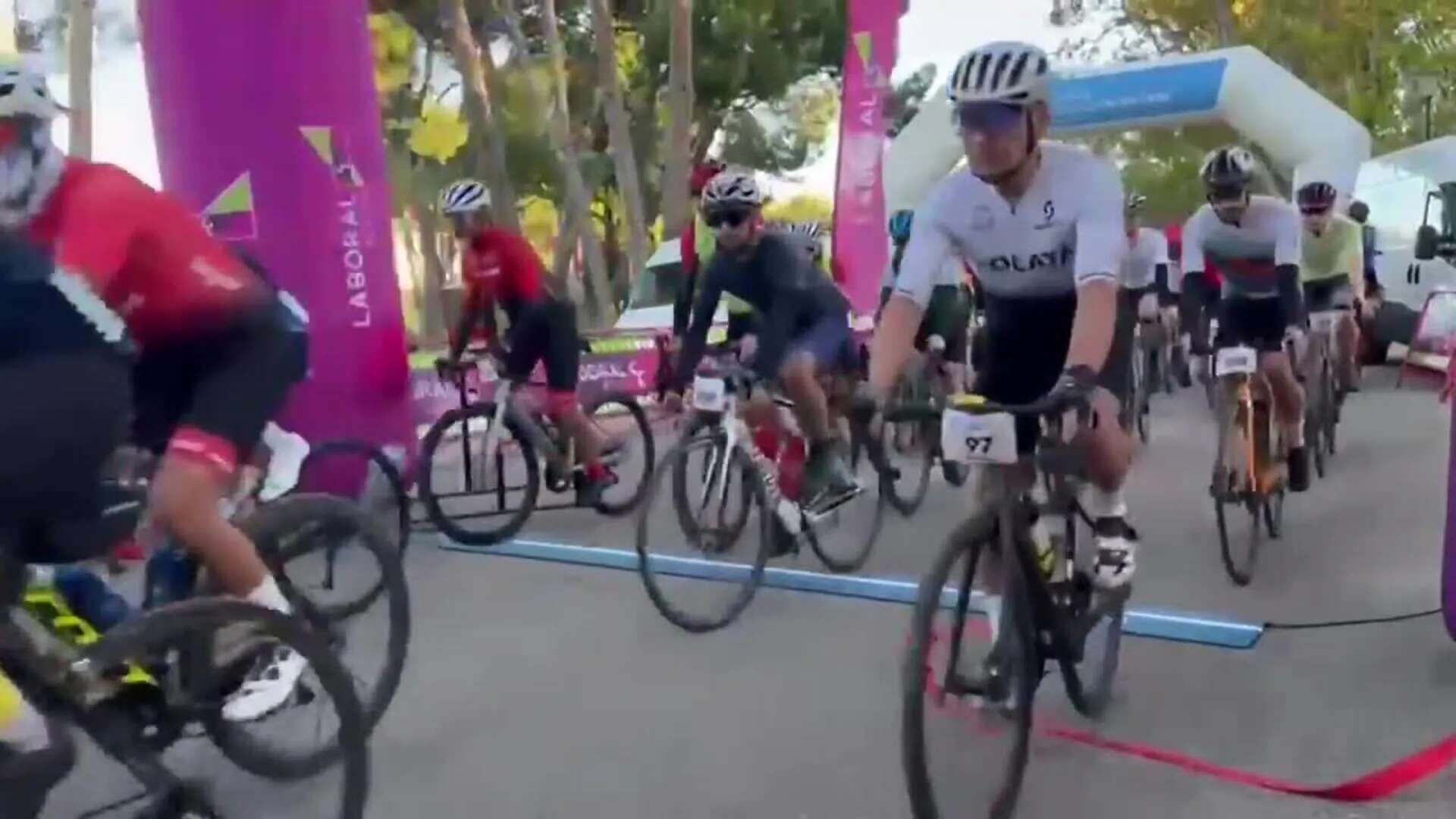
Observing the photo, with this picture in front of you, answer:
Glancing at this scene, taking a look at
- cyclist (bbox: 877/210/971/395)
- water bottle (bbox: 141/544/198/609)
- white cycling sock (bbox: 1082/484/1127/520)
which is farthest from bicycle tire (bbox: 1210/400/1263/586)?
water bottle (bbox: 141/544/198/609)

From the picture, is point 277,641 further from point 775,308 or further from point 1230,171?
point 1230,171

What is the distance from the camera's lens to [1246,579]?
24.6ft

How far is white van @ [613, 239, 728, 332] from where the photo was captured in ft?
65.4

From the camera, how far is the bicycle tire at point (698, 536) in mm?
6824

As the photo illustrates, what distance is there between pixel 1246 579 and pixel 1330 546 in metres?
1.10

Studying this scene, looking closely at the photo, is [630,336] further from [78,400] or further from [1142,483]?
[78,400]

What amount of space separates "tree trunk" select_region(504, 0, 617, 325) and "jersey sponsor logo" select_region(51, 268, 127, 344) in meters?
24.5

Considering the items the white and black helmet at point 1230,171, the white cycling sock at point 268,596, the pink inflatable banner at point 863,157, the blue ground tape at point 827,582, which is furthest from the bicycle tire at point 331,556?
the pink inflatable banner at point 863,157

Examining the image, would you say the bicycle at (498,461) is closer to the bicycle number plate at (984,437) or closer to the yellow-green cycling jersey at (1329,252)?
the bicycle number plate at (984,437)

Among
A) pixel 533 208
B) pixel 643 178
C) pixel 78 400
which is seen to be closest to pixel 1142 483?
pixel 78 400

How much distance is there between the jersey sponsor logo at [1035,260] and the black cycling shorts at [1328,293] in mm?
6860

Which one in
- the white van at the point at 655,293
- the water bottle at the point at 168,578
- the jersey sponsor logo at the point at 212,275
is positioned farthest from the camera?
the white van at the point at 655,293

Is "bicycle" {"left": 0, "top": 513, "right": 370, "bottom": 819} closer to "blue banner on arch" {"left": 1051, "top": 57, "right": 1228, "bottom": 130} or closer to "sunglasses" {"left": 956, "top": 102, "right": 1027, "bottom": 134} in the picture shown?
"sunglasses" {"left": 956, "top": 102, "right": 1027, "bottom": 134}

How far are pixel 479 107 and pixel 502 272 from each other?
60.4ft
